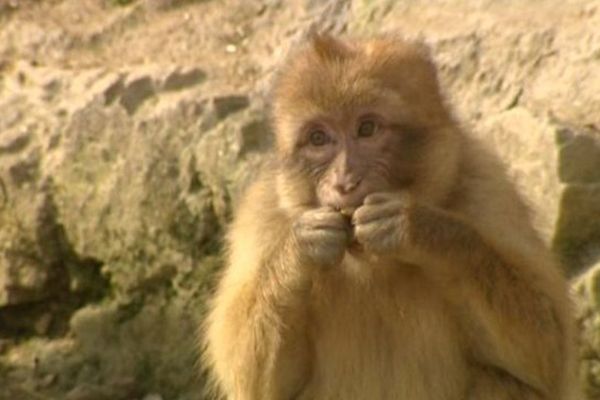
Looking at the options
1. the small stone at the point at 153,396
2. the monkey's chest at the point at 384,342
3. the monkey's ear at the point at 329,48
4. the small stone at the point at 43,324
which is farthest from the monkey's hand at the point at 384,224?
the small stone at the point at 43,324

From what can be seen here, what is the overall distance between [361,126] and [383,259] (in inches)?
18.0

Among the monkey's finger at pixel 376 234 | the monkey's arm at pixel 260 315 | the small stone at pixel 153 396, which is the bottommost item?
the small stone at pixel 153 396

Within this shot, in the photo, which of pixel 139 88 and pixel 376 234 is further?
pixel 139 88

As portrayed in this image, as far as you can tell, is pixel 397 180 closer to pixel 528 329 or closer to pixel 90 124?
pixel 528 329

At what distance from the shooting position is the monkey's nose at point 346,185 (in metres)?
6.14

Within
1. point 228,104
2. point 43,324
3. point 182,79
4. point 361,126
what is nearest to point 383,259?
point 361,126

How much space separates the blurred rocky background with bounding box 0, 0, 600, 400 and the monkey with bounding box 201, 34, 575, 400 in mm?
1319

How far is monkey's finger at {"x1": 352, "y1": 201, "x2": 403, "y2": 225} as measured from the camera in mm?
6082

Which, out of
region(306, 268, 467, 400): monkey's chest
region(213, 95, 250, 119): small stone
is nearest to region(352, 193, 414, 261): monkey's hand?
region(306, 268, 467, 400): monkey's chest

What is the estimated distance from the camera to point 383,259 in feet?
21.3

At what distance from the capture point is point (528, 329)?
646 centimetres

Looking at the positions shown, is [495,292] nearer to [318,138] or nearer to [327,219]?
[327,219]

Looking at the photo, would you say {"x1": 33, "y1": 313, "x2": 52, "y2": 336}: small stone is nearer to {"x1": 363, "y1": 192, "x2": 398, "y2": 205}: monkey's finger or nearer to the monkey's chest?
the monkey's chest

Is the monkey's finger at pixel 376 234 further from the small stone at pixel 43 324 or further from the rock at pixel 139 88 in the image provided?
the small stone at pixel 43 324
